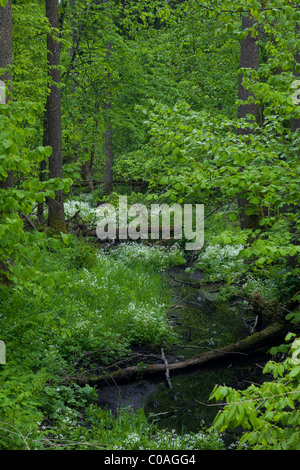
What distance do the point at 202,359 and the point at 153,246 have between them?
802 cm

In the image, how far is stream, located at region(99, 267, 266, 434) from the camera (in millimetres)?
6844

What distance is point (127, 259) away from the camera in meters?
14.0

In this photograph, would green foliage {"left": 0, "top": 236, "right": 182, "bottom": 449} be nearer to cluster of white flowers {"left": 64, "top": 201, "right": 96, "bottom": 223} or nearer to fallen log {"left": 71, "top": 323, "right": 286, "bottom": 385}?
fallen log {"left": 71, "top": 323, "right": 286, "bottom": 385}

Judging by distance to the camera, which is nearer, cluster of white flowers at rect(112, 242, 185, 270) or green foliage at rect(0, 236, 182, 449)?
green foliage at rect(0, 236, 182, 449)

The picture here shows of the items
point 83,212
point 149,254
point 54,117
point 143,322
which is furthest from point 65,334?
point 83,212

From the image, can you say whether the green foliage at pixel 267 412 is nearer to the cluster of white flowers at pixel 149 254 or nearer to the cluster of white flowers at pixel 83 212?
the cluster of white flowers at pixel 149 254

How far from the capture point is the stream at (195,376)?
6.84m

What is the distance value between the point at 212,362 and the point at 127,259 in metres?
6.07

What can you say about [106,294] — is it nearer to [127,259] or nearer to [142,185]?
[127,259]

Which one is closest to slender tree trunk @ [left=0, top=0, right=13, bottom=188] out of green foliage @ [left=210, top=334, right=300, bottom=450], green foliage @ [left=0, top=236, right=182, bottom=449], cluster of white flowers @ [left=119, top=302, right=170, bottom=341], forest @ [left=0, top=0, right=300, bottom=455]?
forest @ [left=0, top=0, right=300, bottom=455]

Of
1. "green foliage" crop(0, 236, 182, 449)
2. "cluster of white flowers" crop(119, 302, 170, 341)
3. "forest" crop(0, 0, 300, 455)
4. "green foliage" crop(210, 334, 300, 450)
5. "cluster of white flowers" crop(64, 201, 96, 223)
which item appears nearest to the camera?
"green foliage" crop(210, 334, 300, 450)

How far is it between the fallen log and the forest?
0.03m
